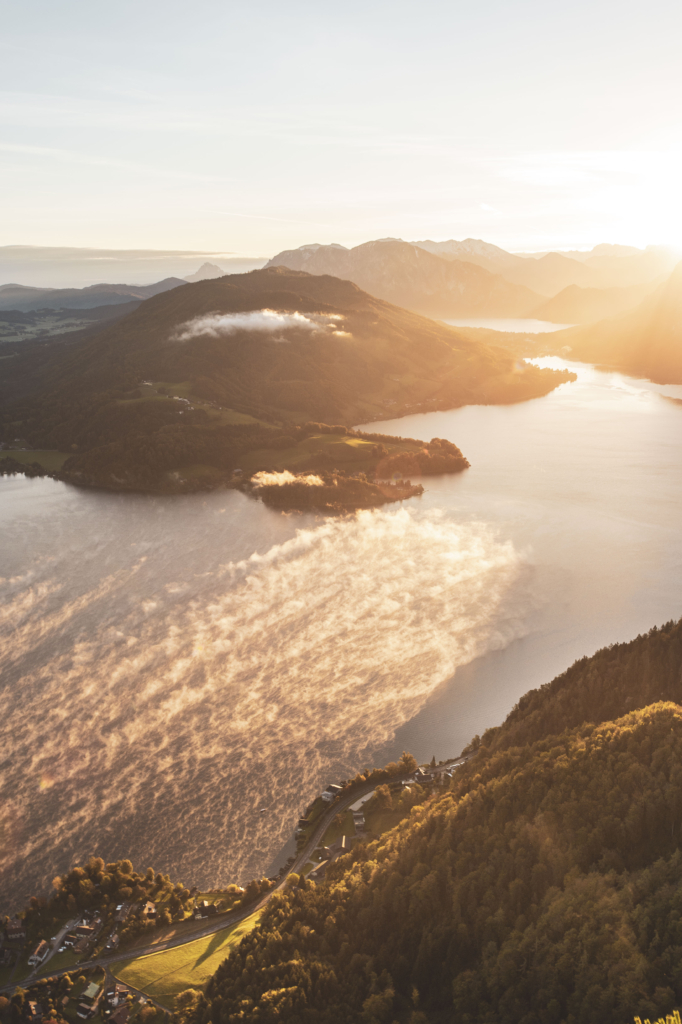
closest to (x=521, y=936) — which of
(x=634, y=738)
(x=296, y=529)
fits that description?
(x=634, y=738)

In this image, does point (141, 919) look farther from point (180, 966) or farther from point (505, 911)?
point (505, 911)

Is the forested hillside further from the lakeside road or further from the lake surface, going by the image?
the lake surface

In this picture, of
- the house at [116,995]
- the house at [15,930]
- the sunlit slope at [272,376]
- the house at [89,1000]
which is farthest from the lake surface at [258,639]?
the sunlit slope at [272,376]

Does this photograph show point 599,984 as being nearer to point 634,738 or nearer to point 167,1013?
point 634,738

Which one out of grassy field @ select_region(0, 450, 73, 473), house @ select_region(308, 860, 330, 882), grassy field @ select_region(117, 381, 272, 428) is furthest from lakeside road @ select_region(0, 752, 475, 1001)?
grassy field @ select_region(117, 381, 272, 428)

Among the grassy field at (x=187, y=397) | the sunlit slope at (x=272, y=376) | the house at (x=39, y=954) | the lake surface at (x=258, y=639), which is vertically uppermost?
the sunlit slope at (x=272, y=376)

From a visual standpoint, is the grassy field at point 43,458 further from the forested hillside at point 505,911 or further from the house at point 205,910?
the forested hillside at point 505,911
